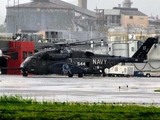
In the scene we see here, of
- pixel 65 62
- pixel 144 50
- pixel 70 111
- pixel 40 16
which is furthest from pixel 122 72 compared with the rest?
pixel 40 16

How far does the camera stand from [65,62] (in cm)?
7206

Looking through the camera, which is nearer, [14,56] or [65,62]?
[65,62]

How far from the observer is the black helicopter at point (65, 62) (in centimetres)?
7069

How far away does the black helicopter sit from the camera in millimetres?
70688

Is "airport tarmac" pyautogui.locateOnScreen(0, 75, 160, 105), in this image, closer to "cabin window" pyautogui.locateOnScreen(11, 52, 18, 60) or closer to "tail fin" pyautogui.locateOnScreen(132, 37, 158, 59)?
"tail fin" pyautogui.locateOnScreen(132, 37, 158, 59)

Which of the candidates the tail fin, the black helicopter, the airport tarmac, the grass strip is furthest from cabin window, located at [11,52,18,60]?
the grass strip

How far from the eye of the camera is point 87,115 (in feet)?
71.3

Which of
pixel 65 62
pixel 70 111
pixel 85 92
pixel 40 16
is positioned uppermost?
pixel 40 16

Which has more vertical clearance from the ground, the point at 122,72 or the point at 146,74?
the point at 122,72

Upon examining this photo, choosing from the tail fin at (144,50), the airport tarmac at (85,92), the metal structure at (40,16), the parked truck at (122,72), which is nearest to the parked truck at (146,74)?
the parked truck at (122,72)

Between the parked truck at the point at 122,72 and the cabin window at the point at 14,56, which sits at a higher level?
the cabin window at the point at 14,56

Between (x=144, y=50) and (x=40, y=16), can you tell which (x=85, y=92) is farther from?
(x=40, y=16)

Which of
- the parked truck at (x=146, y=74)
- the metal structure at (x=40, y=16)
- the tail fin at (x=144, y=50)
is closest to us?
the tail fin at (x=144, y=50)

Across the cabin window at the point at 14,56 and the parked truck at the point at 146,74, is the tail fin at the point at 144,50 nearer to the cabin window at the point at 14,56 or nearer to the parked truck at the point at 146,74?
the parked truck at the point at 146,74
